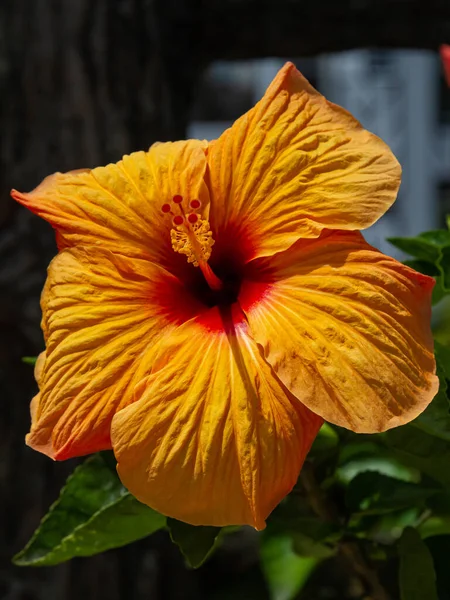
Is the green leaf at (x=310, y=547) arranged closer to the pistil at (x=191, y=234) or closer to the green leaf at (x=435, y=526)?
the green leaf at (x=435, y=526)

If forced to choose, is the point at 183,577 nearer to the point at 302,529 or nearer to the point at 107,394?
the point at 302,529

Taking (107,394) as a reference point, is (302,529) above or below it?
below

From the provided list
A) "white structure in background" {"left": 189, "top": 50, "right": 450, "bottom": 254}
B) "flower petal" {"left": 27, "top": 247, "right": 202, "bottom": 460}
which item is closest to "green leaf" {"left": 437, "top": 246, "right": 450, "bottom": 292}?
"flower petal" {"left": 27, "top": 247, "right": 202, "bottom": 460}

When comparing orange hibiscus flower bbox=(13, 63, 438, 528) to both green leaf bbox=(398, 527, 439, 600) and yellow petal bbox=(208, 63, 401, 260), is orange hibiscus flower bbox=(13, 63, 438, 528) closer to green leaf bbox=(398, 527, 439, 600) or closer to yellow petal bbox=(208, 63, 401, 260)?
yellow petal bbox=(208, 63, 401, 260)

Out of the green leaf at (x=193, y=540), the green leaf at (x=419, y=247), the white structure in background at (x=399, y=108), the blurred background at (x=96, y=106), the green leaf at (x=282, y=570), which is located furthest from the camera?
the white structure in background at (x=399, y=108)

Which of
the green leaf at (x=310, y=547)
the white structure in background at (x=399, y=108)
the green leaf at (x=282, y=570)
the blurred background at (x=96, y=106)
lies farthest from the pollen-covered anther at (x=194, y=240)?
the white structure in background at (x=399, y=108)

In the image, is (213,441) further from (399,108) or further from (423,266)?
(399,108)

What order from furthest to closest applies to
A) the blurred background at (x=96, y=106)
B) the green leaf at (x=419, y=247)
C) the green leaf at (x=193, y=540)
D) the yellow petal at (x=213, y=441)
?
the blurred background at (x=96, y=106)
the green leaf at (x=419, y=247)
the green leaf at (x=193, y=540)
the yellow petal at (x=213, y=441)

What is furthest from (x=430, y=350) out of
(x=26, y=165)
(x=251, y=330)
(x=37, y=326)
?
(x=26, y=165)
